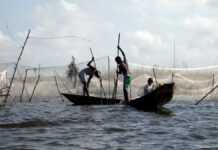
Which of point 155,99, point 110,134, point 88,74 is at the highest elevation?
point 88,74

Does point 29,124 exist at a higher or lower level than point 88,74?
lower

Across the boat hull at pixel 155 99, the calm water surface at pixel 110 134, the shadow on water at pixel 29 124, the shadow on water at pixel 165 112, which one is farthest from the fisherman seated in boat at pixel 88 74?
the shadow on water at pixel 29 124

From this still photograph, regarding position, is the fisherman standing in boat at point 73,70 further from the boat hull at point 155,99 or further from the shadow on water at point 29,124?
the shadow on water at point 29,124

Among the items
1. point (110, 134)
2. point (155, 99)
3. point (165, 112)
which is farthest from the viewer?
point (155, 99)

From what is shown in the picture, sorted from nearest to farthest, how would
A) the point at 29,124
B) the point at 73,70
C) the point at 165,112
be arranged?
the point at 29,124, the point at 165,112, the point at 73,70

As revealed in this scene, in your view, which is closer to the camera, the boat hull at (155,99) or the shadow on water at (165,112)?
the shadow on water at (165,112)

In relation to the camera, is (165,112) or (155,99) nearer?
(165,112)

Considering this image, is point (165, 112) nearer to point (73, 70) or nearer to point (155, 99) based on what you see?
point (155, 99)

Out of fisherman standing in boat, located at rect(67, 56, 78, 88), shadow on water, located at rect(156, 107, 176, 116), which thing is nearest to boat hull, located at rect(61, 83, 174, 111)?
shadow on water, located at rect(156, 107, 176, 116)

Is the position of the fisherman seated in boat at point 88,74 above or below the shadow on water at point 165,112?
above

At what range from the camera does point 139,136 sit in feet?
31.8

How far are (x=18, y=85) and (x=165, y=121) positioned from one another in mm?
28191

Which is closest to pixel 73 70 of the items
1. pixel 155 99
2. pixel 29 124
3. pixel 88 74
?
pixel 88 74

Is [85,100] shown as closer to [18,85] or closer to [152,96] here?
[152,96]
